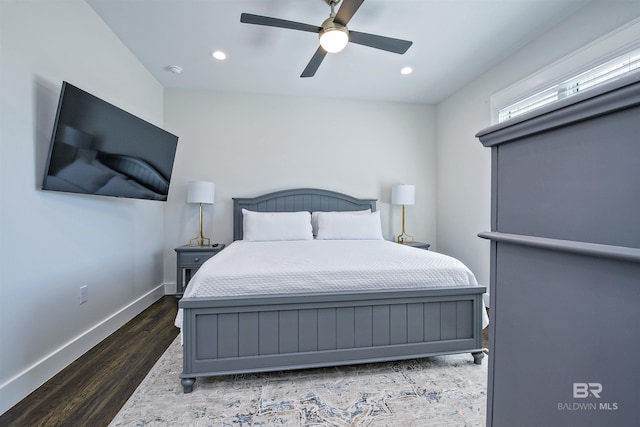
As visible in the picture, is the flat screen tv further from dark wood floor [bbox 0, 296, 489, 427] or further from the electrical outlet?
dark wood floor [bbox 0, 296, 489, 427]

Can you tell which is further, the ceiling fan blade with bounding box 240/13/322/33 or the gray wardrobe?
the ceiling fan blade with bounding box 240/13/322/33

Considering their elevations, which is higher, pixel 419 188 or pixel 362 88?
pixel 362 88

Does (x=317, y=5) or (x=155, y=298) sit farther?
(x=155, y=298)

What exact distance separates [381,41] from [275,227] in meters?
2.08

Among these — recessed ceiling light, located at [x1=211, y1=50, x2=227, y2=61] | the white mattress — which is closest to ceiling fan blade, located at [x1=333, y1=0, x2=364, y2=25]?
recessed ceiling light, located at [x1=211, y1=50, x2=227, y2=61]

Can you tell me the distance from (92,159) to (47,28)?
0.86m

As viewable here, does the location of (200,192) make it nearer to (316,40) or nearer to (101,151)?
(101,151)

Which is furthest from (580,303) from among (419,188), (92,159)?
(419,188)

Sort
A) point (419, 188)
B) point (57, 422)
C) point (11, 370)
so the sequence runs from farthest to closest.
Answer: point (419, 188) → point (11, 370) → point (57, 422)

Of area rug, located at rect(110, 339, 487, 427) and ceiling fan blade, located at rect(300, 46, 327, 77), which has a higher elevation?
ceiling fan blade, located at rect(300, 46, 327, 77)

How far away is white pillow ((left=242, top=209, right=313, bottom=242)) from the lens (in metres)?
3.09

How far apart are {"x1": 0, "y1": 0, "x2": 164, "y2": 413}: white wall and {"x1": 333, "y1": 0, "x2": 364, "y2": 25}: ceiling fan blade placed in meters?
1.93

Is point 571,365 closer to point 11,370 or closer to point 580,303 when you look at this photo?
point 580,303

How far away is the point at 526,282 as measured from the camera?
1.91 feet
